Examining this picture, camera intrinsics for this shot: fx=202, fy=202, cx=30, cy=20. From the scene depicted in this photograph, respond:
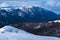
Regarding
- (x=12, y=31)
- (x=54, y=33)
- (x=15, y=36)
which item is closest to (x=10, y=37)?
(x=15, y=36)

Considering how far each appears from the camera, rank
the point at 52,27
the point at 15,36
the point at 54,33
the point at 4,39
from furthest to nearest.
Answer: the point at 52,27, the point at 54,33, the point at 15,36, the point at 4,39

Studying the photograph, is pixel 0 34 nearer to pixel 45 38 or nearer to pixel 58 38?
pixel 45 38

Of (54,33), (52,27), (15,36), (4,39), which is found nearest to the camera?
(4,39)

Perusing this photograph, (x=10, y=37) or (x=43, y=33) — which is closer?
(x=10, y=37)

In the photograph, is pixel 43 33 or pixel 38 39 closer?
pixel 38 39

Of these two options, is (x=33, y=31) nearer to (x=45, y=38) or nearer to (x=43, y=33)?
(x=43, y=33)

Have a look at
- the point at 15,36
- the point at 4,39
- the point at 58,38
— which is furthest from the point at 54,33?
the point at 4,39

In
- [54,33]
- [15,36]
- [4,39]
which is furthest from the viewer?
[54,33]

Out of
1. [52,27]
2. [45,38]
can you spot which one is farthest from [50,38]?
[52,27]
